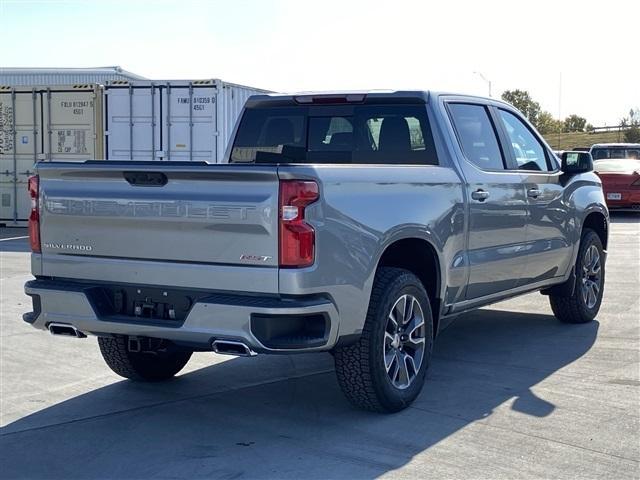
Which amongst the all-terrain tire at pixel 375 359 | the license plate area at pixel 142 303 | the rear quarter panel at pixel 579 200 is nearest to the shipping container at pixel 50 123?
the rear quarter panel at pixel 579 200

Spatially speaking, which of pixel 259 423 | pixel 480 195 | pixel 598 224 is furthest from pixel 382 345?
Result: pixel 598 224

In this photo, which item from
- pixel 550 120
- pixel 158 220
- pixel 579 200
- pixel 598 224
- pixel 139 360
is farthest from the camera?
pixel 550 120

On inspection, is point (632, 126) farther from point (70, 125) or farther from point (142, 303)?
point (142, 303)

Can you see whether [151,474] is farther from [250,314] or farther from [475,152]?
[475,152]

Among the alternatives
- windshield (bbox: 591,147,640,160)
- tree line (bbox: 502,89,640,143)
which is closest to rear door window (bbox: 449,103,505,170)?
windshield (bbox: 591,147,640,160)

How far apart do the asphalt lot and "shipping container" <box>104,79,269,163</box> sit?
11242 mm

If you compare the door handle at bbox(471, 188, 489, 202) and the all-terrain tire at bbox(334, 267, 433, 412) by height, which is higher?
the door handle at bbox(471, 188, 489, 202)

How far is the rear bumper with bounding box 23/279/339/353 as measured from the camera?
4738 millimetres

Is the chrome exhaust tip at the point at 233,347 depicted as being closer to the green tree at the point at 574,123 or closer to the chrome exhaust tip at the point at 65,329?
the chrome exhaust tip at the point at 65,329

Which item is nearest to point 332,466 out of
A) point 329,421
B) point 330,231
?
point 329,421

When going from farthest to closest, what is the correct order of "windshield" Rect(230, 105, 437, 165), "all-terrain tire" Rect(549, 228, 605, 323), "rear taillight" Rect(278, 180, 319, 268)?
"all-terrain tire" Rect(549, 228, 605, 323) < "windshield" Rect(230, 105, 437, 165) < "rear taillight" Rect(278, 180, 319, 268)

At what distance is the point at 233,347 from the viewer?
4852mm

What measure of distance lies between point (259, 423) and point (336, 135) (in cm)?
245

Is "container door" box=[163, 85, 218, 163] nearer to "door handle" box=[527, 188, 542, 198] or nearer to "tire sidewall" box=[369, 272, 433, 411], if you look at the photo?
"door handle" box=[527, 188, 542, 198]
